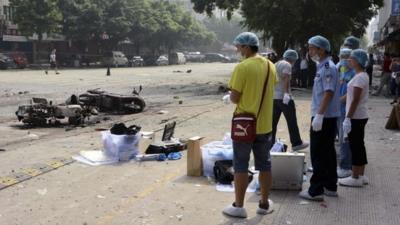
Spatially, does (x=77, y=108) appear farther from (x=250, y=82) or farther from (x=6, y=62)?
(x=6, y=62)

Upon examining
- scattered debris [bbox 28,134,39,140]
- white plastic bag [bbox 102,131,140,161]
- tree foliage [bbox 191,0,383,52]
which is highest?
tree foliage [bbox 191,0,383,52]

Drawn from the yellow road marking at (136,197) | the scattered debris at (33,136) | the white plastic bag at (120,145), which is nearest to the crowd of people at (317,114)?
the yellow road marking at (136,197)

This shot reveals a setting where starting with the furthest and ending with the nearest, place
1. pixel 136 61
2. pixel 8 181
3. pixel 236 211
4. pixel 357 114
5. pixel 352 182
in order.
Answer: pixel 136 61 → pixel 8 181 → pixel 352 182 → pixel 357 114 → pixel 236 211

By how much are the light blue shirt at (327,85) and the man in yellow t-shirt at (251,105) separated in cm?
88

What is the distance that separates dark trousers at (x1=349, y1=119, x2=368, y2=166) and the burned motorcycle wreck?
321 inches

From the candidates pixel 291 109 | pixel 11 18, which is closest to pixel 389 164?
pixel 291 109

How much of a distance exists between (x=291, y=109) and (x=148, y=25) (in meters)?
65.8

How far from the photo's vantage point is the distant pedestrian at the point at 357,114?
6883 mm

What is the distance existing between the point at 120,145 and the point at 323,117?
3.48m

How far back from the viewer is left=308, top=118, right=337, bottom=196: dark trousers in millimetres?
6598

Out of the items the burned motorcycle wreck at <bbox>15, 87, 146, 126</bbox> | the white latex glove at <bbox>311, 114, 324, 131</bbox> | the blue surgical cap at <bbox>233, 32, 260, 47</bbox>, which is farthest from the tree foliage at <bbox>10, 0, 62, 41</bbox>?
the blue surgical cap at <bbox>233, 32, 260, 47</bbox>

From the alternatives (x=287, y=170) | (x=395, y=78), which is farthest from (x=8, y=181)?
(x=395, y=78)

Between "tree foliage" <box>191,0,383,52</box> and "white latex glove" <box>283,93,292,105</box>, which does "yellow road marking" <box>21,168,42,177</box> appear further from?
"tree foliage" <box>191,0,383,52</box>

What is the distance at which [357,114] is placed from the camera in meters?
7.08
